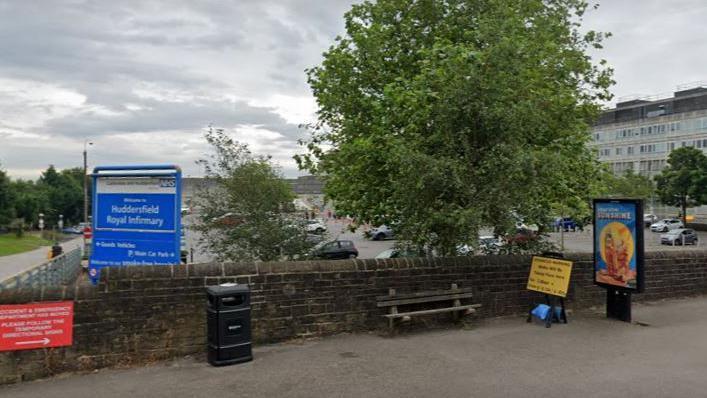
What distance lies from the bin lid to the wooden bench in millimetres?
2234

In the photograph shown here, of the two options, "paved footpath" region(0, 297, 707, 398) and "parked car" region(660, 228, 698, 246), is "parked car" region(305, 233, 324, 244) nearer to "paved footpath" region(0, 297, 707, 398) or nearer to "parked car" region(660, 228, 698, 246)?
"paved footpath" region(0, 297, 707, 398)

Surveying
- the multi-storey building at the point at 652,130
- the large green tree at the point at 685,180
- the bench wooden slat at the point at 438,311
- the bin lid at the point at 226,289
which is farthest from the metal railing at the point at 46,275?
the multi-storey building at the point at 652,130

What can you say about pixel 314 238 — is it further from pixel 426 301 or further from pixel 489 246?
pixel 426 301

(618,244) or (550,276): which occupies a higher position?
(618,244)

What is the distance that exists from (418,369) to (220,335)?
2.48 m

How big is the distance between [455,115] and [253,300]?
4.36m

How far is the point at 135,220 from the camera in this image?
363 inches

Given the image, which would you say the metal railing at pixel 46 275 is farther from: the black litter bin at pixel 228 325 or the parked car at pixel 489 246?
the parked car at pixel 489 246

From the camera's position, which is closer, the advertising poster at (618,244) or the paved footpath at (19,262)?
the advertising poster at (618,244)

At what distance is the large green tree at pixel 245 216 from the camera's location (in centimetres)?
1299

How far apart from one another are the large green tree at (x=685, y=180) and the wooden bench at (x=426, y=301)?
2542 inches

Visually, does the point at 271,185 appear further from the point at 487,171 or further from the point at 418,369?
the point at 418,369

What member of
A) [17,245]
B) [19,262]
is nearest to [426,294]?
[19,262]

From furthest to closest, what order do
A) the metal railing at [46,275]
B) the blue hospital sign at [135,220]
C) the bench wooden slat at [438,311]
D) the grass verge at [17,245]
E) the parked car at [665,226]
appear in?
the parked car at [665,226], the grass verge at [17,245], the metal railing at [46,275], the blue hospital sign at [135,220], the bench wooden slat at [438,311]
